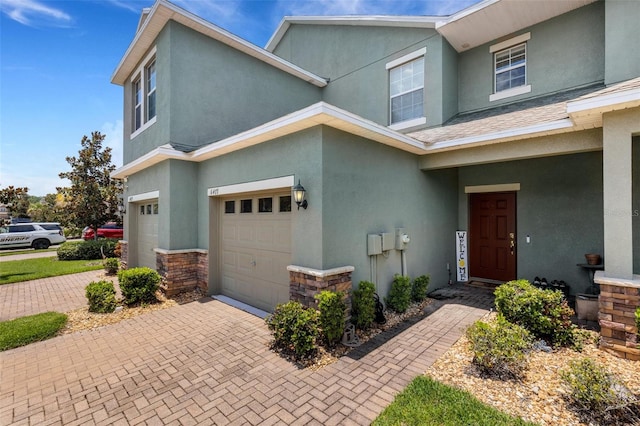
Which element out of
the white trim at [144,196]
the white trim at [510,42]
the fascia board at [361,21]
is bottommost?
the white trim at [144,196]

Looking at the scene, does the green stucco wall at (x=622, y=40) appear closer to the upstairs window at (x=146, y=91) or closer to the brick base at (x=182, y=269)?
the brick base at (x=182, y=269)

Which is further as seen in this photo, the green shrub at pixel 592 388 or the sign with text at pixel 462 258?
the sign with text at pixel 462 258

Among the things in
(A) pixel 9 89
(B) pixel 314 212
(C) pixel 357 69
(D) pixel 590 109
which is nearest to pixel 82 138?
(A) pixel 9 89

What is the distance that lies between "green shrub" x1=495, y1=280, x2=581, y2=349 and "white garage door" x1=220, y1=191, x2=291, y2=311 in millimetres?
3938

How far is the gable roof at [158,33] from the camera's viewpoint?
7.54 meters

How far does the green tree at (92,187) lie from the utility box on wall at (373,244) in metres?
14.5

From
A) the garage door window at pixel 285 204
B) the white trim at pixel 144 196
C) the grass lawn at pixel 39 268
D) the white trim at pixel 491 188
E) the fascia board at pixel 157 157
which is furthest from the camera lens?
the grass lawn at pixel 39 268

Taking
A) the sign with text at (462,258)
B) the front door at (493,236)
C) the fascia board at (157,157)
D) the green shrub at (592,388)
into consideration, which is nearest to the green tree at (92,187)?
the fascia board at (157,157)

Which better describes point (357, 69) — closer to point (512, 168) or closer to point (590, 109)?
point (512, 168)

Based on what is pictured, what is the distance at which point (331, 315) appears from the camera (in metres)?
4.43

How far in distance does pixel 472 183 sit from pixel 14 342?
10663mm

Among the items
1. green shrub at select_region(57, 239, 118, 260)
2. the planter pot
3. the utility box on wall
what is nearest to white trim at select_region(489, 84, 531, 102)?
the planter pot

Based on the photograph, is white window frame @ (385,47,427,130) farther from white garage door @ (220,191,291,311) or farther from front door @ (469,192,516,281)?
white garage door @ (220,191,291,311)

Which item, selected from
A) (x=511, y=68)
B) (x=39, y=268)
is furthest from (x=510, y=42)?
(x=39, y=268)
